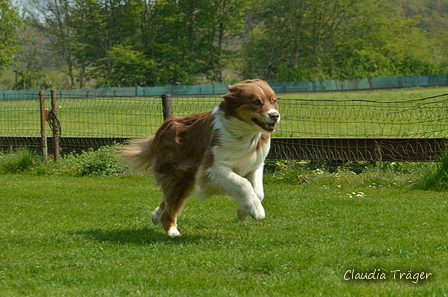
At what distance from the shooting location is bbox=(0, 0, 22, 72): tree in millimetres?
51938

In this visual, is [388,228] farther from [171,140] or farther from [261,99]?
[171,140]

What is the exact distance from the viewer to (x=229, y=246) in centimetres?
546

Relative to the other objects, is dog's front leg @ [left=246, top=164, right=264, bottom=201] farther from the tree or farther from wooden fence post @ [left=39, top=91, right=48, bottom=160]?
the tree

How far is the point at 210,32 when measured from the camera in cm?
6756

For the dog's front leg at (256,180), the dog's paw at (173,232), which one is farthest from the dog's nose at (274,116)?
the dog's paw at (173,232)

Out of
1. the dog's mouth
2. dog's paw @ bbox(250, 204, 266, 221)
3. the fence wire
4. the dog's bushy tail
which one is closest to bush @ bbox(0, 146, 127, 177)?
the fence wire

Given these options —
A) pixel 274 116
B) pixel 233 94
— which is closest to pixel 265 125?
pixel 274 116

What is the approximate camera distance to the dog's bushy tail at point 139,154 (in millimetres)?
6914

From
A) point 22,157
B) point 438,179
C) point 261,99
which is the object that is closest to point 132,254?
point 261,99

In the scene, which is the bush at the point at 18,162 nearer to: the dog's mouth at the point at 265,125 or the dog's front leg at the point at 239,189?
the dog's front leg at the point at 239,189

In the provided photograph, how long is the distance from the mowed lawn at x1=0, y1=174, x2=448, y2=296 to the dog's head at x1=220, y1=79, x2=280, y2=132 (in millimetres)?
1217

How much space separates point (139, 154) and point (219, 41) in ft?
202

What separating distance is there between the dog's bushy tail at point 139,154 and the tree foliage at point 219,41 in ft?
180

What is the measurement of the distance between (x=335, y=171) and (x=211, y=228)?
4.16 meters
